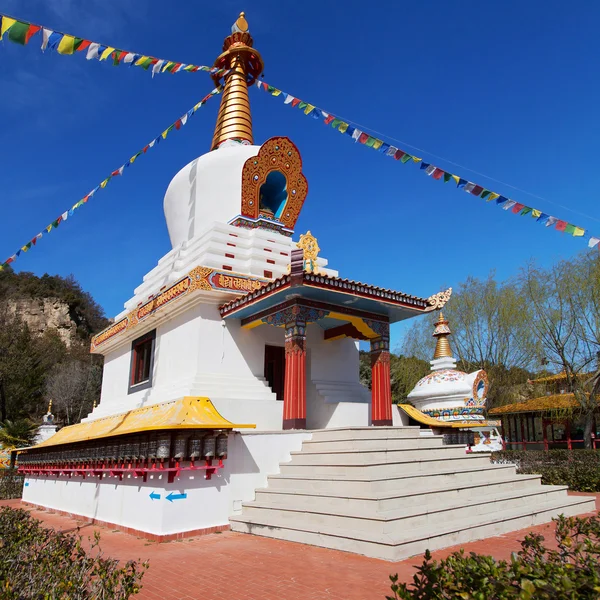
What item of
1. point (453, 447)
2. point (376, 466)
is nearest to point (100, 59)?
point (376, 466)

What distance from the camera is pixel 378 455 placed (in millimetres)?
8945

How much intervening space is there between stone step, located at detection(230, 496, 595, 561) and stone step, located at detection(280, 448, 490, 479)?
45.5 inches

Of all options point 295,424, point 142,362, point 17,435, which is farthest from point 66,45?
point 17,435

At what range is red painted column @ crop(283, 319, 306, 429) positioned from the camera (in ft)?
35.6

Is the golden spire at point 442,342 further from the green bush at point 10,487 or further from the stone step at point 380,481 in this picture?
the green bush at point 10,487

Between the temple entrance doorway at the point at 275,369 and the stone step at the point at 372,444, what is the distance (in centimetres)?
335

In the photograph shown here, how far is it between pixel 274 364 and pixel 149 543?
6.03 m

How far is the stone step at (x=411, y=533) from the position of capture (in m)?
6.63

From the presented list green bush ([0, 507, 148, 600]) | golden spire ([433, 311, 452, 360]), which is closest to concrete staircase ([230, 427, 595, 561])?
green bush ([0, 507, 148, 600])

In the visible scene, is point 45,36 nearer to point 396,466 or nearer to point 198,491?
point 198,491

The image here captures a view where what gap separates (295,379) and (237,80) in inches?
525

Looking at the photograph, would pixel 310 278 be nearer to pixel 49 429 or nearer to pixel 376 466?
pixel 376 466

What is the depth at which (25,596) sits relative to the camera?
133 inches

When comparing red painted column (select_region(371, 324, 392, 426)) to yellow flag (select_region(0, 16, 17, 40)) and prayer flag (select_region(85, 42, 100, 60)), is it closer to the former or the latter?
prayer flag (select_region(85, 42, 100, 60))
